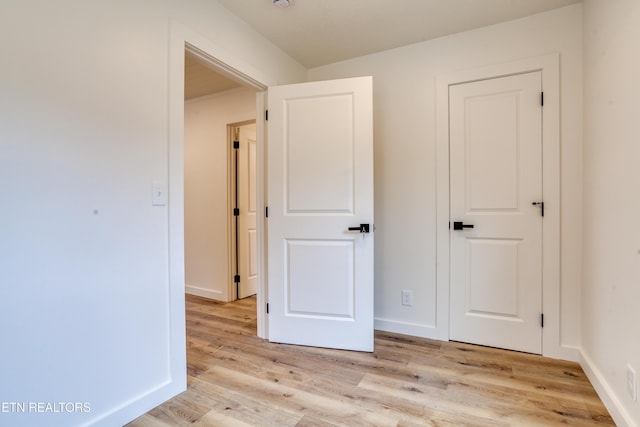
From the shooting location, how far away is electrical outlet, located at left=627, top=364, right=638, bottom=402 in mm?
1308

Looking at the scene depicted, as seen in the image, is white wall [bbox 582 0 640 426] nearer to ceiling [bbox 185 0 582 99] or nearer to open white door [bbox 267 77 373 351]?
ceiling [bbox 185 0 582 99]

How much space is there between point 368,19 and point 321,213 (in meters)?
1.40

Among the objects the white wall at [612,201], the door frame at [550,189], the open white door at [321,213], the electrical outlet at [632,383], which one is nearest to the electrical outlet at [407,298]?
the open white door at [321,213]

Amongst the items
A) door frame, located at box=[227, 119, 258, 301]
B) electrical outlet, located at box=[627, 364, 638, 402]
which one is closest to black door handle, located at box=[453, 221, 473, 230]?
electrical outlet, located at box=[627, 364, 638, 402]

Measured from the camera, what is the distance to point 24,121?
46.0 inches

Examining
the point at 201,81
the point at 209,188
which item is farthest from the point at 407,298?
the point at 201,81

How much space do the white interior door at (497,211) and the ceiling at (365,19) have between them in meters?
0.43

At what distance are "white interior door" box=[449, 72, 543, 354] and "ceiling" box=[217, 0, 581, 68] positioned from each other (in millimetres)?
427

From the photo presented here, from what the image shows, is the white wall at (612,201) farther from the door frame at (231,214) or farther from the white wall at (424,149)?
the door frame at (231,214)

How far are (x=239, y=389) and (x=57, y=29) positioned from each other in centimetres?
193

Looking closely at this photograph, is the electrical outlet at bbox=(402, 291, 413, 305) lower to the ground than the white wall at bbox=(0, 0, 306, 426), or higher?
lower

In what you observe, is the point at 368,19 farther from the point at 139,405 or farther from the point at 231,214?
the point at 139,405

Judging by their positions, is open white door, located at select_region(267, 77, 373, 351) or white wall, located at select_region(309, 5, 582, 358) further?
open white door, located at select_region(267, 77, 373, 351)

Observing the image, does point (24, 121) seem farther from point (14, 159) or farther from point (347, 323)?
point (347, 323)
